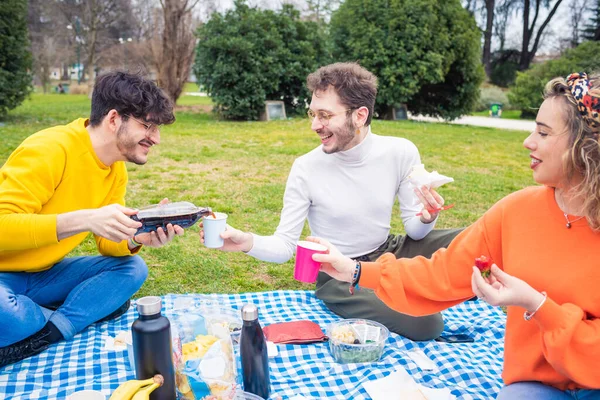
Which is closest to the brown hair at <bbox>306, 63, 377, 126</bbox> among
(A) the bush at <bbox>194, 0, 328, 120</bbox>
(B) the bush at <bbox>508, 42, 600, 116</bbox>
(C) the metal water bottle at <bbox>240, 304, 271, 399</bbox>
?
(C) the metal water bottle at <bbox>240, 304, 271, 399</bbox>

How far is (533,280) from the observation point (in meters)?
2.18

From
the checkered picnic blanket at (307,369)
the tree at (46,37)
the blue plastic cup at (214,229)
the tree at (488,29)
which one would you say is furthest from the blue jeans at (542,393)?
the tree at (46,37)

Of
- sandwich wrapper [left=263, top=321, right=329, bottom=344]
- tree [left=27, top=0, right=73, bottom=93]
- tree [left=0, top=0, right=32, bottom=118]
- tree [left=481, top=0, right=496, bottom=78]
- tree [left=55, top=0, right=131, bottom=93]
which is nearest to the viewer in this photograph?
sandwich wrapper [left=263, top=321, right=329, bottom=344]

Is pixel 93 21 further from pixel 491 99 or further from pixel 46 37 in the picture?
pixel 491 99

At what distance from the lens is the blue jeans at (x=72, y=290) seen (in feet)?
9.81

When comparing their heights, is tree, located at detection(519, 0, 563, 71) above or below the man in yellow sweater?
above

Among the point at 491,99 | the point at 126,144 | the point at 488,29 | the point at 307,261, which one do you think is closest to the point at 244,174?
the point at 126,144

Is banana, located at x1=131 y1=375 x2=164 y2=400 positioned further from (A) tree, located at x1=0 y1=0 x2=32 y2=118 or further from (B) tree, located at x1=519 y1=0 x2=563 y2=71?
(B) tree, located at x1=519 y1=0 x2=563 y2=71

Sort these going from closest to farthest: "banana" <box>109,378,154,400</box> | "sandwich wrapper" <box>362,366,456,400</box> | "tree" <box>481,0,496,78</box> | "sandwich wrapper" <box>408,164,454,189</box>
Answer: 1. "banana" <box>109,378,154,400</box>
2. "sandwich wrapper" <box>362,366,456,400</box>
3. "sandwich wrapper" <box>408,164,454,189</box>
4. "tree" <box>481,0,496,78</box>

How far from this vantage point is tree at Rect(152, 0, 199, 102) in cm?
1612

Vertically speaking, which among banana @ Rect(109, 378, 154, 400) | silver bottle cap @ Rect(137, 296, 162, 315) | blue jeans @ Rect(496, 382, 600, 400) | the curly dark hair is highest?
the curly dark hair

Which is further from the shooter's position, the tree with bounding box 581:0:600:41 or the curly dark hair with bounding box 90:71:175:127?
the tree with bounding box 581:0:600:41

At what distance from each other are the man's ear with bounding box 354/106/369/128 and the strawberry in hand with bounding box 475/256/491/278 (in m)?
1.63

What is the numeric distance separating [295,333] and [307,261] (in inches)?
31.6
